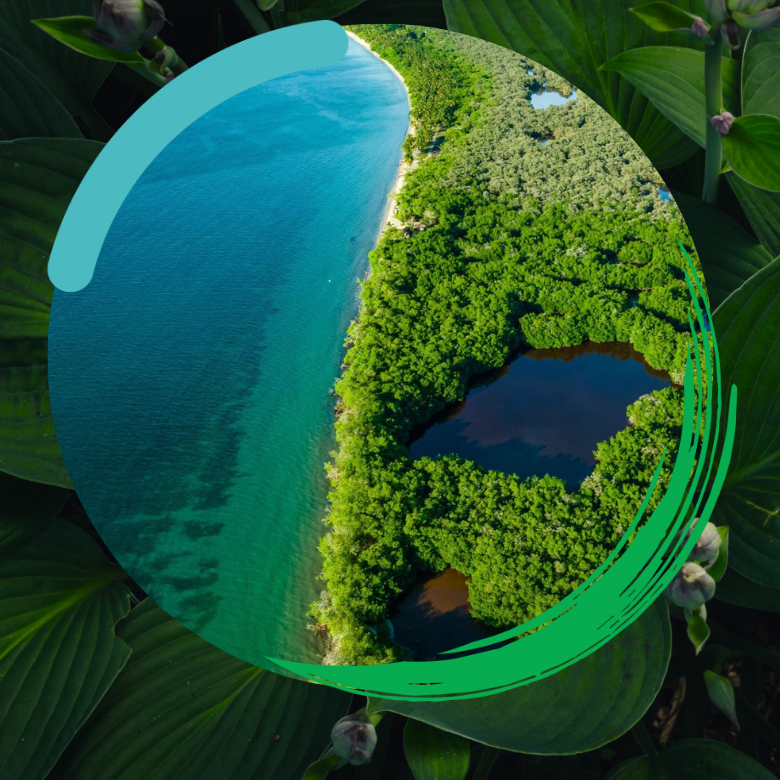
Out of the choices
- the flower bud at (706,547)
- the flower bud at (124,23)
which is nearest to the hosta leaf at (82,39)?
the flower bud at (124,23)

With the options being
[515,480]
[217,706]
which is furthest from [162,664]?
[515,480]

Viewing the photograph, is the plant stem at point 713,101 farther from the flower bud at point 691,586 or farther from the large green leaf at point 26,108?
the large green leaf at point 26,108

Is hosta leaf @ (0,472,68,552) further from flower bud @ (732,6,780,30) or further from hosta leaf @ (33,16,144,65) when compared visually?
flower bud @ (732,6,780,30)

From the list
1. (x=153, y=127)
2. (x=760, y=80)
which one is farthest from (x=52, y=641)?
(x=760, y=80)

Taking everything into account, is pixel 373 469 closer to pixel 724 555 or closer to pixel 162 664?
pixel 724 555

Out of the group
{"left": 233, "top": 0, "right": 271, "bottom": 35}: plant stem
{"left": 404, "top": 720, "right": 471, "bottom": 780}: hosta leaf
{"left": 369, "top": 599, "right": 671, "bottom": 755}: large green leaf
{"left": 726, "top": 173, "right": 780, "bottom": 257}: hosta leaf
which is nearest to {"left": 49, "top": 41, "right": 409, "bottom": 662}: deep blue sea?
Result: {"left": 369, "top": 599, "right": 671, "bottom": 755}: large green leaf

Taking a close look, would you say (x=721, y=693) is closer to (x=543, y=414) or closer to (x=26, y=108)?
(x=543, y=414)

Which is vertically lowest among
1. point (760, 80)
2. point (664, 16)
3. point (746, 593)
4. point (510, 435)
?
point (746, 593)

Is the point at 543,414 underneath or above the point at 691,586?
above
